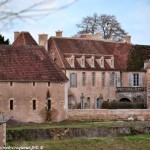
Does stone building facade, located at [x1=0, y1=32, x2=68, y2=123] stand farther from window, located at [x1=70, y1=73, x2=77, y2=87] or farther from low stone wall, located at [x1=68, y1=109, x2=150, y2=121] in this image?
window, located at [x1=70, y1=73, x2=77, y2=87]

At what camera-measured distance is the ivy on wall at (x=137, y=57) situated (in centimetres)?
5778

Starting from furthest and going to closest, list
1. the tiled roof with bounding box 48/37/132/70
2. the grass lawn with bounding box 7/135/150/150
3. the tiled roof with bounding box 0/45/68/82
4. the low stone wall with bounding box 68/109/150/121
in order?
the tiled roof with bounding box 48/37/132/70
the low stone wall with bounding box 68/109/150/121
the tiled roof with bounding box 0/45/68/82
the grass lawn with bounding box 7/135/150/150

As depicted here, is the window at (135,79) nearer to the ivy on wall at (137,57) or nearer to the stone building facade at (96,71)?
the stone building facade at (96,71)

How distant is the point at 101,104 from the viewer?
54.8 metres

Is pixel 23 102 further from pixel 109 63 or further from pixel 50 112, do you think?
pixel 109 63

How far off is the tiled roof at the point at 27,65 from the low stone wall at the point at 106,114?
9.52 ft

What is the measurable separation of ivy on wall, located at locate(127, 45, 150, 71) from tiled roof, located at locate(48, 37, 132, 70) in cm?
40

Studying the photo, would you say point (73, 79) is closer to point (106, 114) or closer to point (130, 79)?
point (130, 79)

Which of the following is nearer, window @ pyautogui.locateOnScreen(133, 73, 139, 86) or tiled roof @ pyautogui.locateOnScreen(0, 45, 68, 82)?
tiled roof @ pyautogui.locateOnScreen(0, 45, 68, 82)

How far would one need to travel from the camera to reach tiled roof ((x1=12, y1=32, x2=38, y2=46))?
180 feet

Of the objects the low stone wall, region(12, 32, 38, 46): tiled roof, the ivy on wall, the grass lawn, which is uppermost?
region(12, 32, 38, 46): tiled roof

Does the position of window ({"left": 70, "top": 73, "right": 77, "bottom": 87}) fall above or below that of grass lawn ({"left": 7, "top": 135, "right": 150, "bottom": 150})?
above

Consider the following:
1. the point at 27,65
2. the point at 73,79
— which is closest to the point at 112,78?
the point at 73,79

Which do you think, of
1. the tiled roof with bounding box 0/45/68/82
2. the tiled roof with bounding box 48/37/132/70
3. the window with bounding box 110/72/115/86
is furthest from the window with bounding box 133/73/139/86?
the tiled roof with bounding box 0/45/68/82
